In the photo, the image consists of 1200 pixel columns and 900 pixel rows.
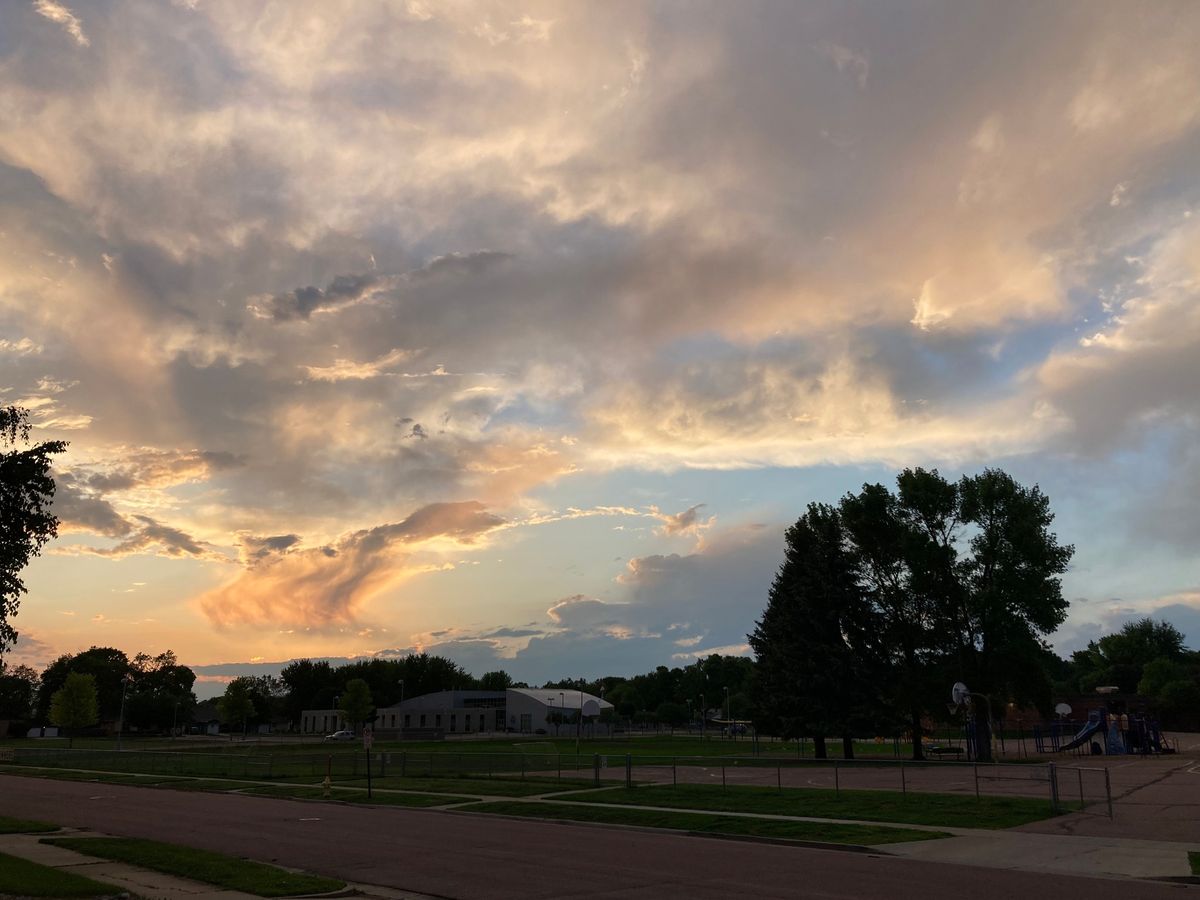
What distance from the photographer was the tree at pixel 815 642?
183ft

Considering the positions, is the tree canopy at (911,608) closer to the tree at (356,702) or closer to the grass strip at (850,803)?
the grass strip at (850,803)

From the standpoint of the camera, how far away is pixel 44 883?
14469 mm

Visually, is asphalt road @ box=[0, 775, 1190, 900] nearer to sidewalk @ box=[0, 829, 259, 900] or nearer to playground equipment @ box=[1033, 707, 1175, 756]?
sidewalk @ box=[0, 829, 259, 900]

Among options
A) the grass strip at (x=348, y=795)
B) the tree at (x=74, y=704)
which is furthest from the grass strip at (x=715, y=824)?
the tree at (x=74, y=704)

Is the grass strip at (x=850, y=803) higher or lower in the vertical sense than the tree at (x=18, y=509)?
lower

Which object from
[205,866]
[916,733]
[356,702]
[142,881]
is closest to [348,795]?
[205,866]

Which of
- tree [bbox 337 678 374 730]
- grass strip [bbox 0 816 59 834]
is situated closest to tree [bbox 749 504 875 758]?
grass strip [bbox 0 816 59 834]

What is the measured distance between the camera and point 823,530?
59562mm

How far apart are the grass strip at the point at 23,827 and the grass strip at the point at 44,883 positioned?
7.86m

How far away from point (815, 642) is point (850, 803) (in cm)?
2929

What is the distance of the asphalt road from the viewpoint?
15094mm

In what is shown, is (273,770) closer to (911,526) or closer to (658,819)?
(658,819)

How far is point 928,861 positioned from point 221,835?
17121 millimetres

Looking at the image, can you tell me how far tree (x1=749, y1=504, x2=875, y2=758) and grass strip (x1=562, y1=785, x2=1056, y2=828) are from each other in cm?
2219
